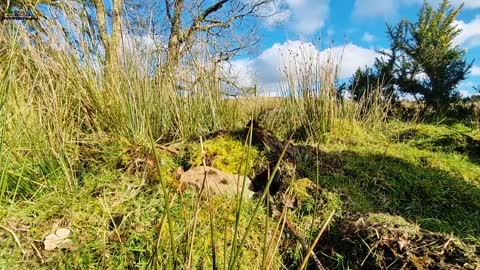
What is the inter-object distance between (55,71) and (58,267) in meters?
1.42

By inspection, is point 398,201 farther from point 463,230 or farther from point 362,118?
point 362,118

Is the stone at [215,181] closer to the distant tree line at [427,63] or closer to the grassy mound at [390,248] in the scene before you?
the grassy mound at [390,248]

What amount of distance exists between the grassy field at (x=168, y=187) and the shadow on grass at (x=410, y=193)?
12mm

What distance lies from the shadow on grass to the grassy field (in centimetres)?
1

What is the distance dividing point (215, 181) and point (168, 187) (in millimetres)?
283

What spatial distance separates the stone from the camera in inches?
79.9

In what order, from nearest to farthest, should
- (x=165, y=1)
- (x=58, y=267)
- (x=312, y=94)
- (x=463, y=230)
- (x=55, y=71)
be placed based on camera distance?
(x=58, y=267)
(x=463, y=230)
(x=55, y=71)
(x=312, y=94)
(x=165, y=1)

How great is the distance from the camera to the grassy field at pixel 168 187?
147 cm

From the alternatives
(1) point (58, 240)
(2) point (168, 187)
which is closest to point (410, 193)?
(2) point (168, 187)

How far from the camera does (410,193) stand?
8.34ft

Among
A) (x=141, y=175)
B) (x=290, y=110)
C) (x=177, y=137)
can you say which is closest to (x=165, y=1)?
(x=290, y=110)

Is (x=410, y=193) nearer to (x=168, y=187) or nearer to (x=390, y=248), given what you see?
(x=390, y=248)

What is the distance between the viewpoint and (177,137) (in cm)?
306

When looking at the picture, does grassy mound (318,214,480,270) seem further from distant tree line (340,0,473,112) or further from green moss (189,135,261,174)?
distant tree line (340,0,473,112)
